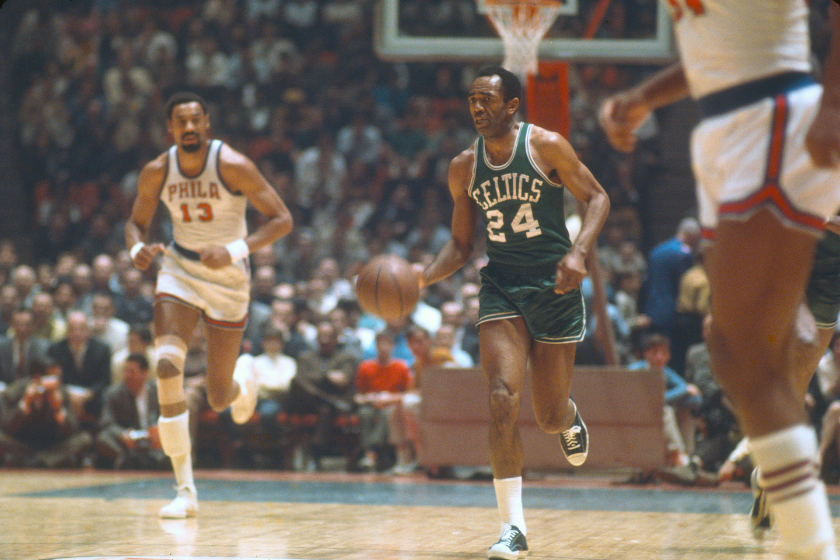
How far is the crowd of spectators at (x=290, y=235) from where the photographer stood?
9891 millimetres

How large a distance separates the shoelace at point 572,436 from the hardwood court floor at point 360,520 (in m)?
0.46

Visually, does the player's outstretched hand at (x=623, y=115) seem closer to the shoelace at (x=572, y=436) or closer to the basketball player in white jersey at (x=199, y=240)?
the shoelace at (x=572, y=436)

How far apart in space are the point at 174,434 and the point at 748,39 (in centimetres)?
432

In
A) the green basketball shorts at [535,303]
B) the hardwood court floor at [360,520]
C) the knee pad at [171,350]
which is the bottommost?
the hardwood court floor at [360,520]

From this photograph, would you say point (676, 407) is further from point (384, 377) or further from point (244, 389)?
point (244, 389)

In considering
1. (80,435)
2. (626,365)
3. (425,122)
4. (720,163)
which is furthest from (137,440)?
(720,163)

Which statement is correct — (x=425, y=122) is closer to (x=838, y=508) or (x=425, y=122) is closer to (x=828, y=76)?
(x=838, y=508)

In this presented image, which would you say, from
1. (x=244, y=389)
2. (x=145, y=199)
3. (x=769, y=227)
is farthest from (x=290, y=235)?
(x=769, y=227)

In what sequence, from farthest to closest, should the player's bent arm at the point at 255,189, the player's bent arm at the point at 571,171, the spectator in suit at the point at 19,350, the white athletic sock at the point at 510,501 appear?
the spectator in suit at the point at 19,350 → the player's bent arm at the point at 255,189 → the player's bent arm at the point at 571,171 → the white athletic sock at the point at 510,501

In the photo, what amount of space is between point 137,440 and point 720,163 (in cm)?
809

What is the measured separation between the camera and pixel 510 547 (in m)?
4.26

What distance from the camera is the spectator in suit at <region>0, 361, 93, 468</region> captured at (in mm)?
9906

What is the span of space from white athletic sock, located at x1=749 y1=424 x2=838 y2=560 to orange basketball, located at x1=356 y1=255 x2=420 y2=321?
2666mm

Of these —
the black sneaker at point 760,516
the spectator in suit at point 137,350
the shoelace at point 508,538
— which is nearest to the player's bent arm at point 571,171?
the shoelace at point 508,538
